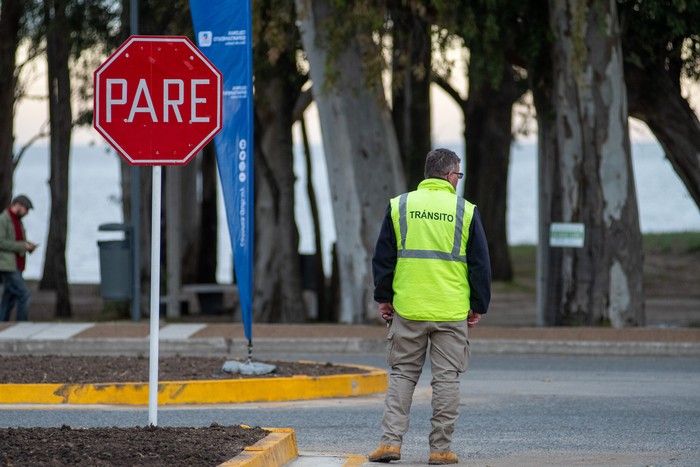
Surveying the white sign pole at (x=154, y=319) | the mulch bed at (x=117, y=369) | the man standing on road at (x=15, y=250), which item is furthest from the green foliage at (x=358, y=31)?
the white sign pole at (x=154, y=319)

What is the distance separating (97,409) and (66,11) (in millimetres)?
16397

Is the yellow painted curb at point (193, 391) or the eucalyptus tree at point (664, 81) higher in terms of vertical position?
the eucalyptus tree at point (664, 81)

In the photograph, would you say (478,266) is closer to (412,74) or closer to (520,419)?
(520,419)

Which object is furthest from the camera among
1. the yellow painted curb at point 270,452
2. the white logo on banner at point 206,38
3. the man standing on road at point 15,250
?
the man standing on road at point 15,250

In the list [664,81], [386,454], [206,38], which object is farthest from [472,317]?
[664,81]

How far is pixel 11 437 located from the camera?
24.1 ft

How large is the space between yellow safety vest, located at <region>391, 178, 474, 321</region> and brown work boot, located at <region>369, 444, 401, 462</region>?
764 mm

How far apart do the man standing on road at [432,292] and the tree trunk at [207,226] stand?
22.2m

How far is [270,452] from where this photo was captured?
738 cm

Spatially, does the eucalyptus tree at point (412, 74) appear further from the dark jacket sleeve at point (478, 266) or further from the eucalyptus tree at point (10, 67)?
the dark jacket sleeve at point (478, 266)

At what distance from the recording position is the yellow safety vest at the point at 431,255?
7.80 metres

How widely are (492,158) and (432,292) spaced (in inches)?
855

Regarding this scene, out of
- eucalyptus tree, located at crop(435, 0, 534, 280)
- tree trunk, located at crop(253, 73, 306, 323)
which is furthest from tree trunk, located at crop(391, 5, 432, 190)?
eucalyptus tree, located at crop(435, 0, 534, 280)

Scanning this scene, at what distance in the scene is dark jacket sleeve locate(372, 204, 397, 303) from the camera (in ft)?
25.7
